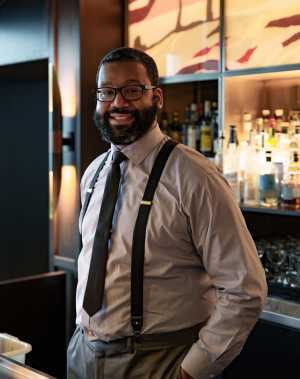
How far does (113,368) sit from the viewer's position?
1.67 metres

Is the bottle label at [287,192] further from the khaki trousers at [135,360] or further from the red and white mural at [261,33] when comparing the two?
the khaki trousers at [135,360]

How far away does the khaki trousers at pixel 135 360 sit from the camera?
5.37 ft

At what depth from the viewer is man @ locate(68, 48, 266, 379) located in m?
1.57

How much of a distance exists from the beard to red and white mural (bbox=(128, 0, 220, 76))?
124cm

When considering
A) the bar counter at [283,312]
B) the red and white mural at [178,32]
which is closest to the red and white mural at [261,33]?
the red and white mural at [178,32]

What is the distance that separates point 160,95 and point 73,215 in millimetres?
1592

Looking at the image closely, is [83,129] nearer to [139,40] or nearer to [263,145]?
[139,40]

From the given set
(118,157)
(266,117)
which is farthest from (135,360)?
(266,117)

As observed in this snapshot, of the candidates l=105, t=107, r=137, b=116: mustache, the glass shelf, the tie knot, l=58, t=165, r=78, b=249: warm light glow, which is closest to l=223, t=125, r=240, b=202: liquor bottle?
the glass shelf

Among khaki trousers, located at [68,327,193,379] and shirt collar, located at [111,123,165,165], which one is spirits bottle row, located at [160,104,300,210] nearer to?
shirt collar, located at [111,123,165,165]

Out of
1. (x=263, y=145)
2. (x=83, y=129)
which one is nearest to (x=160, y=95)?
(x=263, y=145)

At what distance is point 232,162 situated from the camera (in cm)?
288

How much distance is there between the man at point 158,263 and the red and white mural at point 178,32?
1.25 meters

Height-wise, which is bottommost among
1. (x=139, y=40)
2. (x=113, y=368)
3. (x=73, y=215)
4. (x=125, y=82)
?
(x=113, y=368)
